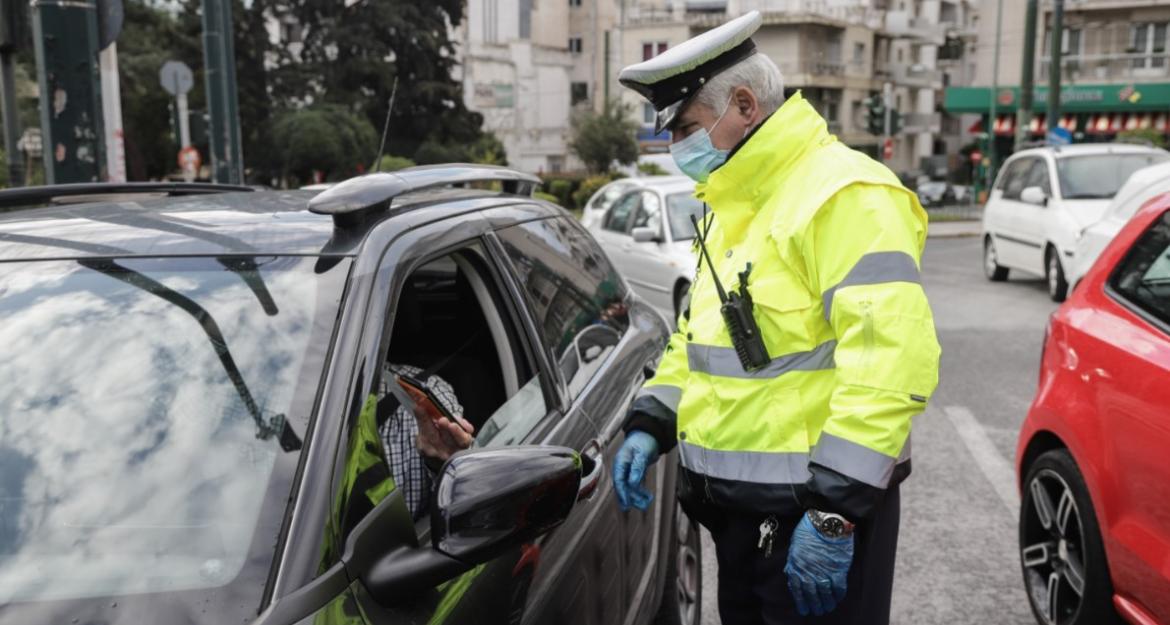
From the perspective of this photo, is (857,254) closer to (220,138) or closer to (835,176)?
(835,176)

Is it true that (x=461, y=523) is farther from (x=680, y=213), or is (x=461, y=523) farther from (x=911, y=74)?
(x=911, y=74)

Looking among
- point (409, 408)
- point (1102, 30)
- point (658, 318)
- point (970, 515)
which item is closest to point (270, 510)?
point (409, 408)

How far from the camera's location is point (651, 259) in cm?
1055

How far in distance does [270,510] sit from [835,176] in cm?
127

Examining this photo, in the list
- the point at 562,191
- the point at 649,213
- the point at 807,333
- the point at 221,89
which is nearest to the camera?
the point at 807,333

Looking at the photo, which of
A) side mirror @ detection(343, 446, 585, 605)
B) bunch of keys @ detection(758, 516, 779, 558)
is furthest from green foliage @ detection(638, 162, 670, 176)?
side mirror @ detection(343, 446, 585, 605)

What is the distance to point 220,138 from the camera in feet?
45.6

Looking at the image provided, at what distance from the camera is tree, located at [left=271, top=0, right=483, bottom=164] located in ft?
159

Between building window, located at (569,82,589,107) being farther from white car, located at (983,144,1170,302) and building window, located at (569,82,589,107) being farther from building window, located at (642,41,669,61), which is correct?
white car, located at (983,144,1170,302)

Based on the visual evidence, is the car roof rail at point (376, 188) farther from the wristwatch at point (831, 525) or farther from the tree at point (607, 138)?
the tree at point (607, 138)

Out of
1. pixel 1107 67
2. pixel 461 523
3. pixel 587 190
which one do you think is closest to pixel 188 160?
pixel 461 523

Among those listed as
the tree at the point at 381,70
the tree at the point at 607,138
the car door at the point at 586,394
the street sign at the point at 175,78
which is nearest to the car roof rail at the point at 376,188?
the car door at the point at 586,394

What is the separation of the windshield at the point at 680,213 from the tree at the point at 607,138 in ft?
130

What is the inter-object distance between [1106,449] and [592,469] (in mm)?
1586
